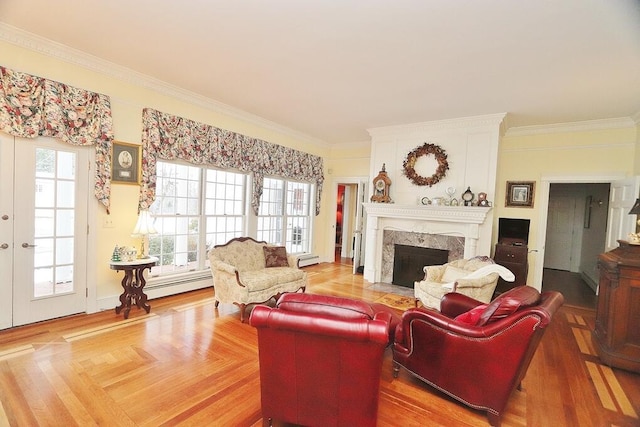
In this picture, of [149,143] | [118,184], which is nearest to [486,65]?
[149,143]

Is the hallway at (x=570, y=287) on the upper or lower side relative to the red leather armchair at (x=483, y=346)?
lower

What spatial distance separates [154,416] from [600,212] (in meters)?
8.89

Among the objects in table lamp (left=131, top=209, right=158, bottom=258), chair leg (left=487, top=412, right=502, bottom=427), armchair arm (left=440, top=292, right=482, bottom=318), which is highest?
table lamp (left=131, top=209, right=158, bottom=258)

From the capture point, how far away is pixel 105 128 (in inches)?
139

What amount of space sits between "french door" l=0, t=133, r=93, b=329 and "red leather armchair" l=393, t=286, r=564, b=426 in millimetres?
3783

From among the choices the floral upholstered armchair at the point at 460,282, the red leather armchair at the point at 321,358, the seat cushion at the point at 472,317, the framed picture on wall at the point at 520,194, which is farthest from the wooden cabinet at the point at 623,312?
the red leather armchair at the point at 321,358

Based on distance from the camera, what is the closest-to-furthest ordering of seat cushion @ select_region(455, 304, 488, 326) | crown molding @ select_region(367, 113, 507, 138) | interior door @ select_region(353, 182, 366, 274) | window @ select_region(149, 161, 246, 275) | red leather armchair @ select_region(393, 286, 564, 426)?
red leather armchair @ select_region(393, 286, 564, 426)
seat cushion @ select_region(455, 304, 488, 326)
window @ select_region(149, 161, 246, 275)
crown molding @ select_region(367, 113, 507, 138)
interior door @ select_region(353, 182, 366, 274)

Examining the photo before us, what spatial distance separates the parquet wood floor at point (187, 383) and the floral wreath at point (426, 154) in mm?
2827

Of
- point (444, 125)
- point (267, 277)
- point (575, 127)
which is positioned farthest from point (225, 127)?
point (575, 127)

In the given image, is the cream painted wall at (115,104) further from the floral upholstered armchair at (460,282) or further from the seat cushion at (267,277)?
the floral upholstered armchair at (460,282)

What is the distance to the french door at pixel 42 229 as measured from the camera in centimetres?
303

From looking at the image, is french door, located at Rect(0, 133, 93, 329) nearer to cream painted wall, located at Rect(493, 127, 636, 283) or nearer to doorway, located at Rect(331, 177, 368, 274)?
doorway, located at Rect(331, 177, 368, 274)

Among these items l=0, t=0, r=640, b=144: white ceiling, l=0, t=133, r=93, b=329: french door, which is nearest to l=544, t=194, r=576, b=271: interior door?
l=0, t=0, r=640, b=144: white ceiling

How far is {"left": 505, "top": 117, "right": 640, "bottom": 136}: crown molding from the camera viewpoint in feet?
15.0
